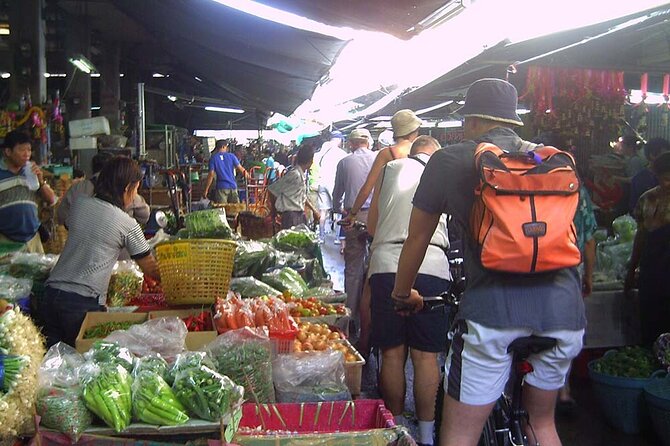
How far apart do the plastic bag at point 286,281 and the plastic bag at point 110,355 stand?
2.51 m

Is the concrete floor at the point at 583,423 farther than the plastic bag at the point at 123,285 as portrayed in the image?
No

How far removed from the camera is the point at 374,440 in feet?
10.5

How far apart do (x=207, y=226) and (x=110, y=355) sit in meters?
3.36

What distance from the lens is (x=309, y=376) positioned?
3.95 m

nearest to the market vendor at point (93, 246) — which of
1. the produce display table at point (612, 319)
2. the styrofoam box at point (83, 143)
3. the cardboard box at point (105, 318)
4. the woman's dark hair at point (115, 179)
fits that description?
the woman's dark hair at point (115, 179)

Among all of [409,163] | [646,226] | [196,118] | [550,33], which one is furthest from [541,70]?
[196,118]

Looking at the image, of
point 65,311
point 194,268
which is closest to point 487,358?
point 194,268

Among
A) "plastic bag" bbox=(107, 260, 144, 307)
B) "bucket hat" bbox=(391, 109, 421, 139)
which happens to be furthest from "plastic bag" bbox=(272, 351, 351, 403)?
"bucket hat" bbox=(391, 109, 421, 139)

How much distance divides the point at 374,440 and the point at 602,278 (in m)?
4.36

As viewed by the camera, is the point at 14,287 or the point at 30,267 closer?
the point at 14,287

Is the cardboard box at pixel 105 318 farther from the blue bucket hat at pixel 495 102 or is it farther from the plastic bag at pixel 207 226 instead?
the blue bucket hat at pixel 495 102

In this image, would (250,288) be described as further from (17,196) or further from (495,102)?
(495,102)

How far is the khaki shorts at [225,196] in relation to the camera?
14.7 meters

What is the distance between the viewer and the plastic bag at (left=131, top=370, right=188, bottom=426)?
293cm
